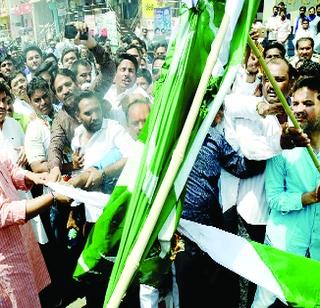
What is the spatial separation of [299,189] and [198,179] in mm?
553

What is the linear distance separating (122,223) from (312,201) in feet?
3.19

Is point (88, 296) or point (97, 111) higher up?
point (97, 111)

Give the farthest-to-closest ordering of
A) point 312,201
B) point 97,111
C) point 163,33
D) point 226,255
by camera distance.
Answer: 1. point 163,33
2. point 97,111
3. point 312,201
4. point 226,255

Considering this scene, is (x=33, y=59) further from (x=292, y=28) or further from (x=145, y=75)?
(x=292, y=28)

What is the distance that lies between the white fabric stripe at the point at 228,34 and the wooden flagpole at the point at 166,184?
21 mm

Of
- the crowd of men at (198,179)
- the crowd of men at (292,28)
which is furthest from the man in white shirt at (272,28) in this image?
the crowd of men at (198,179)

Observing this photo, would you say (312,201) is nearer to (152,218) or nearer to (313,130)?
(313,130)

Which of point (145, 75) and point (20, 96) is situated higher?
point (145, 75)

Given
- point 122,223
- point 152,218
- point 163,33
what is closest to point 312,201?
point 122,223

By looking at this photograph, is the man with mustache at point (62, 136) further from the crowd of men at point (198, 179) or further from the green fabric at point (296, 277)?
the green fabric at point (296, 277)

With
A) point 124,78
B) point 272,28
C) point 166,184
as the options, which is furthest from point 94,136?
point 272,28

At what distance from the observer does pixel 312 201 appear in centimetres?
232

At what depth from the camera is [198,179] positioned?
2715mm

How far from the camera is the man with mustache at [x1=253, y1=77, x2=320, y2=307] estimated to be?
236 cm
